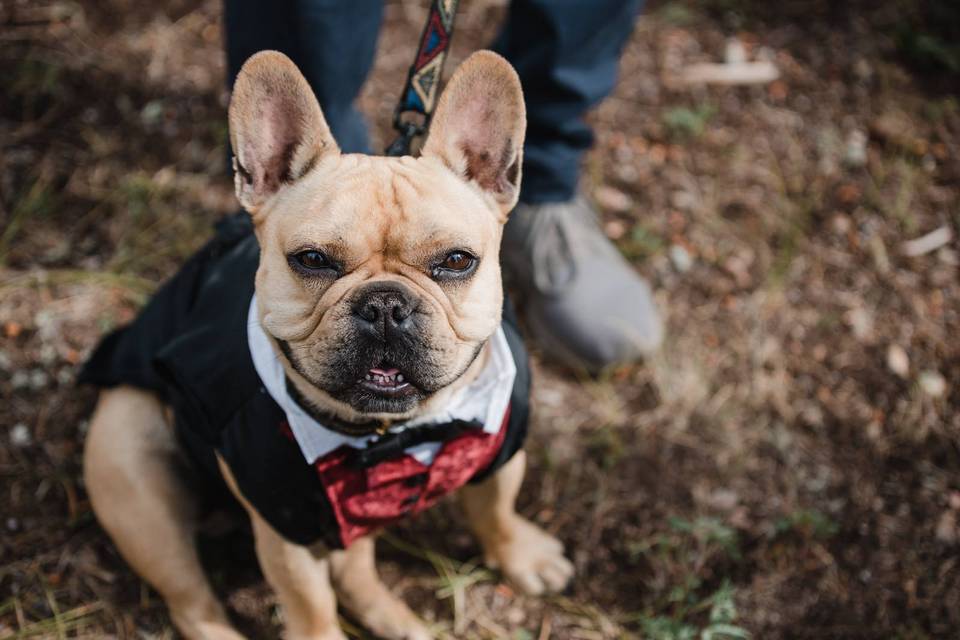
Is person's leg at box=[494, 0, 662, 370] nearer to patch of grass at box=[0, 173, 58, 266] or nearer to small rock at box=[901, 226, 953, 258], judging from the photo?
small rock at box=[901, 226, 953, 258]

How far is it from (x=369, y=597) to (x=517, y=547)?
53 centimetres

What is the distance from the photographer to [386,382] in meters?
2.03

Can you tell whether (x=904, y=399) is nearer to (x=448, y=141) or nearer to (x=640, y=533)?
(x=640, y=533)

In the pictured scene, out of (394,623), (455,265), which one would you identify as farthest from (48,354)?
(455,265)

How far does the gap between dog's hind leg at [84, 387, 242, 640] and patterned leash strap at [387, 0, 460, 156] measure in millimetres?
1156

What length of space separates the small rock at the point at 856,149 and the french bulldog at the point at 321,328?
2.50 m

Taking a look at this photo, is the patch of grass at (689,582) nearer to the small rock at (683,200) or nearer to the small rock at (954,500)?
the small rock at (954,500)

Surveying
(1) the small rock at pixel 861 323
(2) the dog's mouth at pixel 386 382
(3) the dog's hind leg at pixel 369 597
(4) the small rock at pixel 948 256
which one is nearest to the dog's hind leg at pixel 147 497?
(3) the dog's hind leg at pixel 369 597

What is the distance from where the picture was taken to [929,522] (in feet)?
10.1

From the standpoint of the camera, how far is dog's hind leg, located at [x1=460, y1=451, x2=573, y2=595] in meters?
2.83

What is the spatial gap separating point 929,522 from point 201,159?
336cm

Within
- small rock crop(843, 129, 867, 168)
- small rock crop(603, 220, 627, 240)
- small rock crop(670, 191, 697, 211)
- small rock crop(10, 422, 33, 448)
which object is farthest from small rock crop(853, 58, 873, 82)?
small rock crop(10, 422, 33, 448)

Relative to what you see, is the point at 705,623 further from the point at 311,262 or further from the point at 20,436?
the point at 20,436

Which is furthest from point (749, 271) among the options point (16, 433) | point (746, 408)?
point (16, 433)
